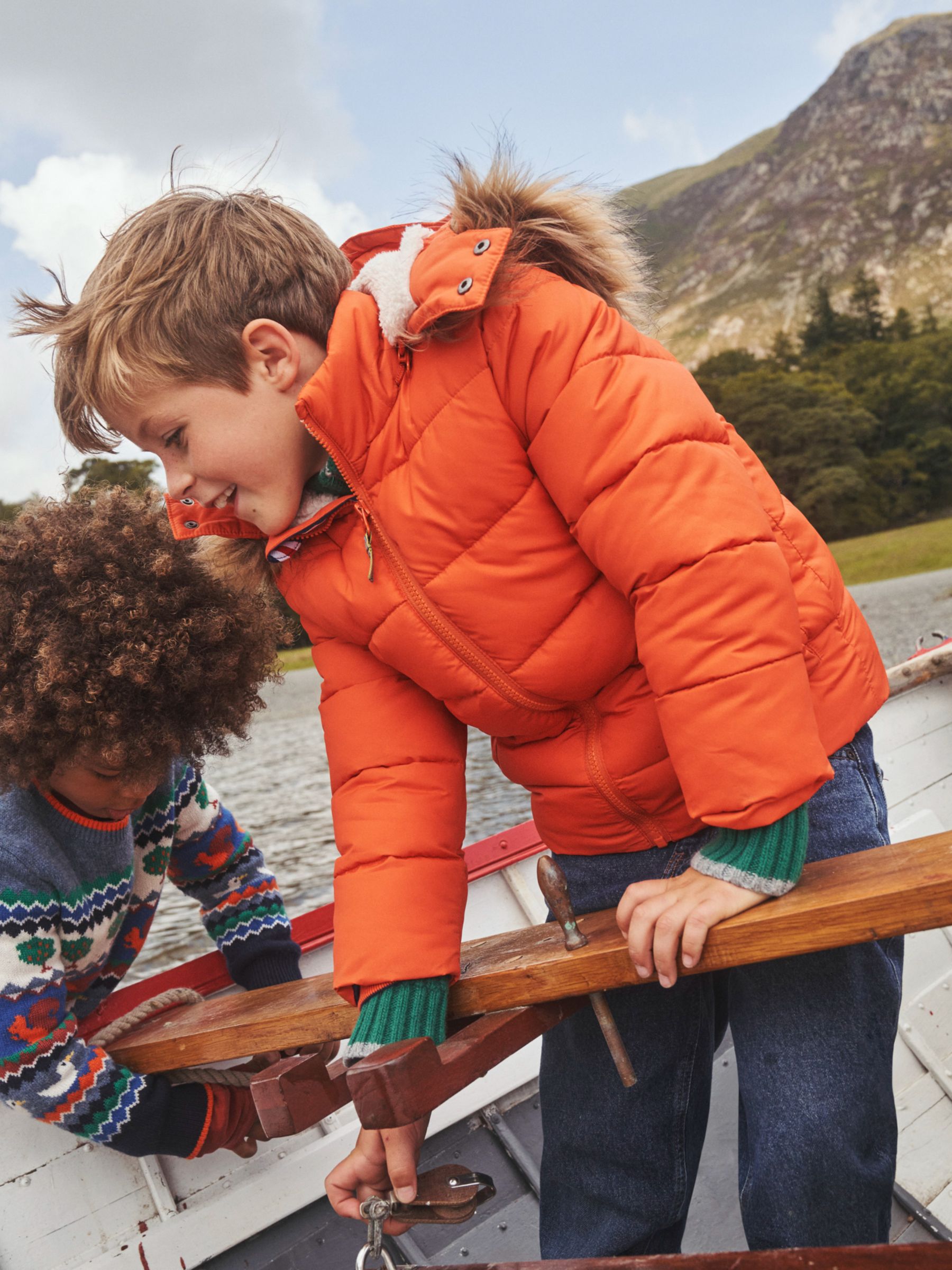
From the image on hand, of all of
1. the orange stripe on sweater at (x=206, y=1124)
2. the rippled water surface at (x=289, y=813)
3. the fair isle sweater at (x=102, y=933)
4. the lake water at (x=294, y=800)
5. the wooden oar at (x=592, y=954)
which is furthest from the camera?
the lake water at (x=294, y=800)

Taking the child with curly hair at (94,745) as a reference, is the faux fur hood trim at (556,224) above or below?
above

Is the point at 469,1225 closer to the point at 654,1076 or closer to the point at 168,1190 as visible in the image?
the point at 168,1190

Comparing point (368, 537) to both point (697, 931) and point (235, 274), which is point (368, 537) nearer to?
point (235, 274)

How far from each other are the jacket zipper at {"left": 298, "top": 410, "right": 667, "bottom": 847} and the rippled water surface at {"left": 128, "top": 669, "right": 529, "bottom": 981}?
2.94ft

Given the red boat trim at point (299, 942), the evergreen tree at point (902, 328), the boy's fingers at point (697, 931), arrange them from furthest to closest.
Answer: the evergreen tree at point (902, 328)
the red boat trim at point (299, 942)
the boy's fingers at point (697, 931)

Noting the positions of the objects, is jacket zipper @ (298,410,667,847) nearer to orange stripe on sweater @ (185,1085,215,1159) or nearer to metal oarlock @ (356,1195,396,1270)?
metal oarlock @ (356,1195,396,1270)

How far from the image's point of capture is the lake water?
252 inches

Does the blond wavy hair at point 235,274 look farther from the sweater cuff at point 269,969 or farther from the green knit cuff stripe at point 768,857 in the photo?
the sweater cuff at point 269,969

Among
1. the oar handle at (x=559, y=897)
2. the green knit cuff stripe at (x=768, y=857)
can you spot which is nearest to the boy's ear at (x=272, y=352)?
the oar handle at (x=559, y=897)

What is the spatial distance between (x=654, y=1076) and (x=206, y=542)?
1085mm

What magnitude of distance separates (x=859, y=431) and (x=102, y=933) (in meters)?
45.7

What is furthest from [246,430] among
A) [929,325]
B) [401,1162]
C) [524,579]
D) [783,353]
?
[929,325]

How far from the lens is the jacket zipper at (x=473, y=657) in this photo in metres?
1.30

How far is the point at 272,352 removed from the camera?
4.41 ft
